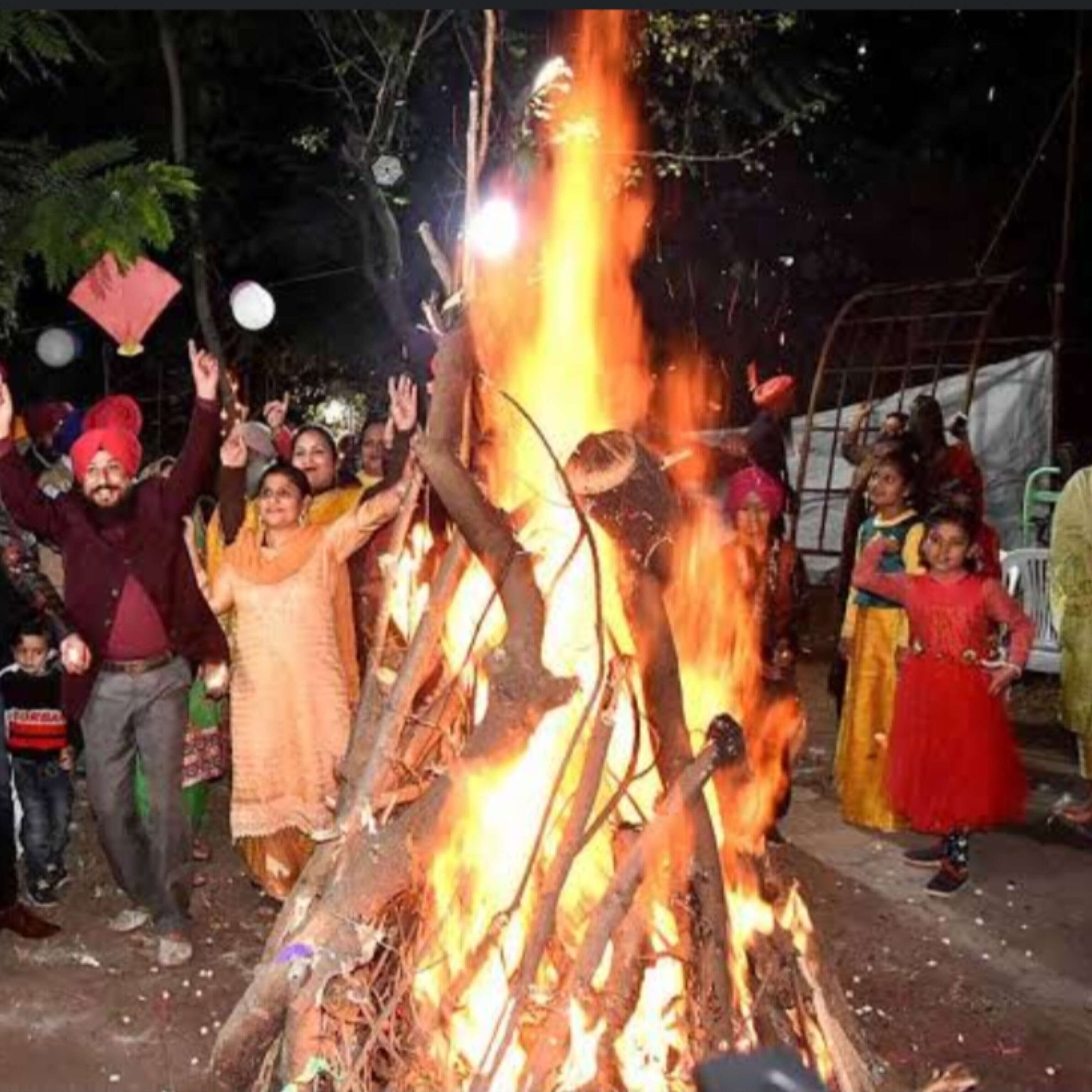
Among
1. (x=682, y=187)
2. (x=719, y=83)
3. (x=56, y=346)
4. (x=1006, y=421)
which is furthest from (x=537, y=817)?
(x=682, y=187)

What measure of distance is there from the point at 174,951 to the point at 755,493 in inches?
134

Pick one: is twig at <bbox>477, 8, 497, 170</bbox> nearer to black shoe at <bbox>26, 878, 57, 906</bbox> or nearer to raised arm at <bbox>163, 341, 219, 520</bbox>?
raised arm at <bbox>163, 341, 219, 520</bbox>

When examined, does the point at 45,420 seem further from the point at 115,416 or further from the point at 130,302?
the point at 115,416

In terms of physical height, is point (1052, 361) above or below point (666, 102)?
below

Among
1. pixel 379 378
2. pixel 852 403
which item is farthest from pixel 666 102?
pixel 379 378

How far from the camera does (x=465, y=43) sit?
541 inches

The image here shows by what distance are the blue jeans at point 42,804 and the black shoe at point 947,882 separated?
156 inches

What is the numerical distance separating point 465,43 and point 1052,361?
658cm

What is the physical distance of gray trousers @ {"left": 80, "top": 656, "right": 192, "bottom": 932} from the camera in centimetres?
558

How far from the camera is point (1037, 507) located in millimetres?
11047

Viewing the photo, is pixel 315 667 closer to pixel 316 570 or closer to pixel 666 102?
pixel 316 570

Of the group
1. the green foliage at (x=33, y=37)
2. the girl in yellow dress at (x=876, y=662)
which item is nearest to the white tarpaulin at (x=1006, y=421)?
the girl in yellow dress at (x=876, y=662)

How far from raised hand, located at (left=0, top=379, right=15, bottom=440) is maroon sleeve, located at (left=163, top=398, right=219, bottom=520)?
0.67m

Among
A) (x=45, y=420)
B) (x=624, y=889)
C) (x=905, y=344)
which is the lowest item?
(x=624, y=889)
